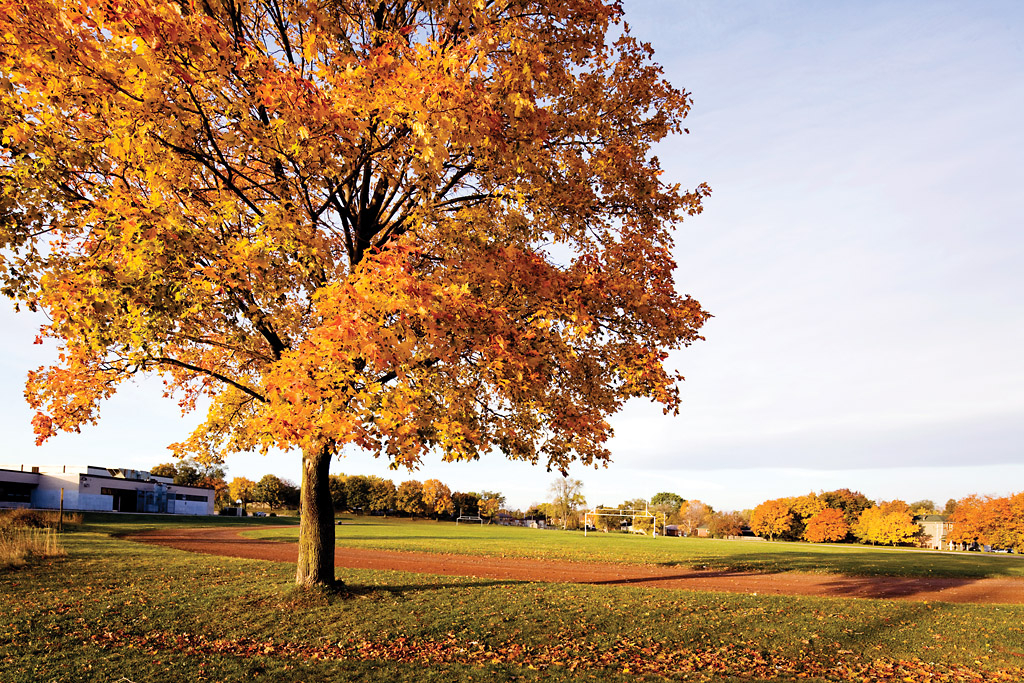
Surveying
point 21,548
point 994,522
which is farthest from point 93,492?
point 994,522

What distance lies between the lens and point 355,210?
1251 cm

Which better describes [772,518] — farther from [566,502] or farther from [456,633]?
[456,633]

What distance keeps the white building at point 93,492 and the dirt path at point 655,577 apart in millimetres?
45764

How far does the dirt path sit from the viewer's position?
20531 mm

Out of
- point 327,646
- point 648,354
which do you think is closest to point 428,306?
point 648,354

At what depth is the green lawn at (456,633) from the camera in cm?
924

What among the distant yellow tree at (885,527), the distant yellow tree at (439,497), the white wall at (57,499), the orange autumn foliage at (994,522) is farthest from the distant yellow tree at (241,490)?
the orange autumn foliage at (994,522)

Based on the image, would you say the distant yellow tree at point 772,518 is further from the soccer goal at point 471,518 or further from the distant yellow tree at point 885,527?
the soccer goal at point 471,518

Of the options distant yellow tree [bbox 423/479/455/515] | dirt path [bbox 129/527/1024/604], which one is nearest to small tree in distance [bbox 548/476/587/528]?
distant yellow tree [bbox 423/479/455/515]

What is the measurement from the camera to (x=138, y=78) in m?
8.47

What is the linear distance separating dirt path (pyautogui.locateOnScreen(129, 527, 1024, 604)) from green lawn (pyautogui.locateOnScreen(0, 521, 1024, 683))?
3218mm

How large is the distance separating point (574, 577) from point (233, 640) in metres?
13.4

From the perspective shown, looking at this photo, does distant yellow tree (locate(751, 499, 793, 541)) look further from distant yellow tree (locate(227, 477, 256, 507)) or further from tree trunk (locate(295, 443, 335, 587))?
tree trunk (locate(295, 443, 335, 587))

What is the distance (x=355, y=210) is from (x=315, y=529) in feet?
22.5
